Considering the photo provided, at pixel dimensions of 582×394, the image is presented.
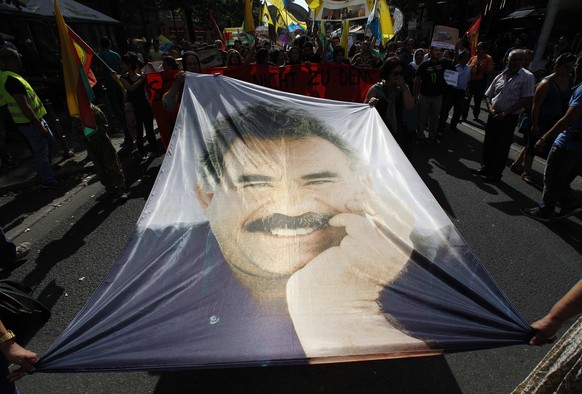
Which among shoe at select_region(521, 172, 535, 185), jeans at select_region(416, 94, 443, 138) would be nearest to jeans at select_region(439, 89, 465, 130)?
jeans at select_region(416, 94, 443, 138)

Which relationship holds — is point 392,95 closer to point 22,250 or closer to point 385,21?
point 22,250

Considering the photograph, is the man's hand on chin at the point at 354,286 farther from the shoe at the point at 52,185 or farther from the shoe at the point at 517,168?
the shoe at the point at 52,185

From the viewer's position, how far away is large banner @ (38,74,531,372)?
57.8 inches

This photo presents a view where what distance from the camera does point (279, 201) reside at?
2.26 m

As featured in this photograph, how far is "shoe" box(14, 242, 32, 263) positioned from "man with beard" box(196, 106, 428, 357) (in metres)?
2.78

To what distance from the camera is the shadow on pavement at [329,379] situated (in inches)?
86.5

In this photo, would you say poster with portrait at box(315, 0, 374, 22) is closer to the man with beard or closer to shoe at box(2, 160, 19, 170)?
the man with beard

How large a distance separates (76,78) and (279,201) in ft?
10.0

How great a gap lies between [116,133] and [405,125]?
6.81 meters

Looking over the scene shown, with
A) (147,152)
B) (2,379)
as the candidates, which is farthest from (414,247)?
(147,152)

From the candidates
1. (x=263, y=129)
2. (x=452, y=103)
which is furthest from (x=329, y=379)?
(x=452, y=103)

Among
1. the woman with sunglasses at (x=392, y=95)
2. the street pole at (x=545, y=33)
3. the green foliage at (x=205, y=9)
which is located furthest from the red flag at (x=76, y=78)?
the street pole at (x=545, y=33)

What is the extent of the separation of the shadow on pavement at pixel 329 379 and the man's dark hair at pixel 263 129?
1.53 m

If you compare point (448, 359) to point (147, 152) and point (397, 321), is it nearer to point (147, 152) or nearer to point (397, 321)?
point (397, 321)
